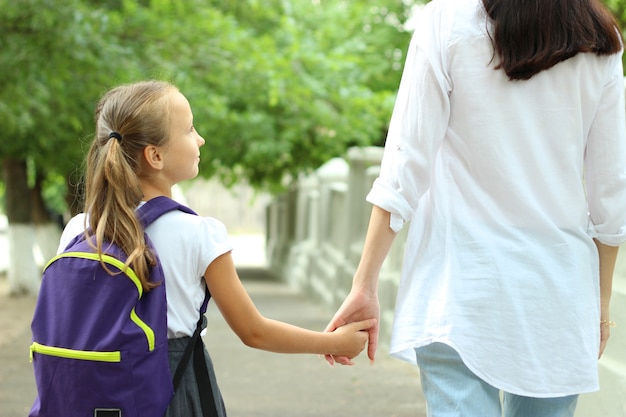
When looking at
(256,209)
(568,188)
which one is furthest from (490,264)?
(256,209)

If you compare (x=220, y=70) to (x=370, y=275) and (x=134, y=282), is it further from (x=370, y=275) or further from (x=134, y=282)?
(x=134, y=282)

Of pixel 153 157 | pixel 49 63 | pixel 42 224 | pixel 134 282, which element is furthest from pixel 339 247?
pixel 134 282

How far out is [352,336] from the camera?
297cm

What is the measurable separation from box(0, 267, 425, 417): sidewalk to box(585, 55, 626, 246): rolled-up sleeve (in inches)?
172

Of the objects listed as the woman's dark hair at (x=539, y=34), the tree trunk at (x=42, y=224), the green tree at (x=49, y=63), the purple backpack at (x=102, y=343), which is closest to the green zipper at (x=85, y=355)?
the purple backpack at (x=102, y=343)

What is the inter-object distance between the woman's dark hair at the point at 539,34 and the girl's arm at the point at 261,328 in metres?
0.79

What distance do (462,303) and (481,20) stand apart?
2.16 feet

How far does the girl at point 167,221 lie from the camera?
2.59 meters

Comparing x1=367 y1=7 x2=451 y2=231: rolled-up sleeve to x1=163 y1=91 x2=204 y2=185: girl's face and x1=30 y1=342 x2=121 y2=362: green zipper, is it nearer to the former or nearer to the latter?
x1=163 y1=91 x2=204 y2=185: girl's face

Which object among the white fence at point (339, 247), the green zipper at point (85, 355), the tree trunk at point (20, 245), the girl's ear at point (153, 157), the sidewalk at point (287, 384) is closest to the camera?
the green zipper at point (85, 355)

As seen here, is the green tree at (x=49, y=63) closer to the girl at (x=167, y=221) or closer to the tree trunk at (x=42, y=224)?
the girl at (x=167, y=221)

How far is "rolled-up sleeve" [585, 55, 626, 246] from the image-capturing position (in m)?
2.71

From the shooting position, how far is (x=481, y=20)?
8.64ft

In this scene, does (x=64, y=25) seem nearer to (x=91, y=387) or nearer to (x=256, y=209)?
(x=91, y=387)
